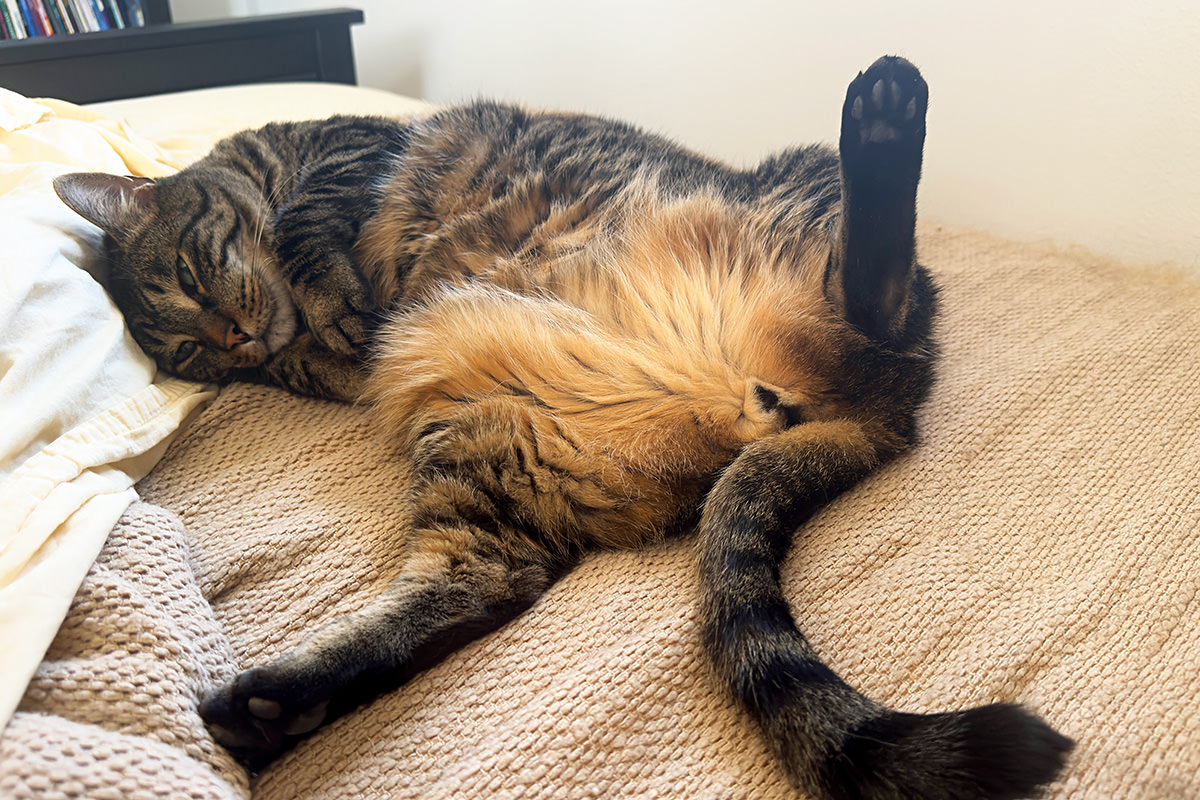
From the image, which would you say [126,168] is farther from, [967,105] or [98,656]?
[967,105]

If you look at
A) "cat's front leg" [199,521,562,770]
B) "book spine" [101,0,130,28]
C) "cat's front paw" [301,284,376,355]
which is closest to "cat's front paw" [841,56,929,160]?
"cat's front leg" [199,521,562,770]

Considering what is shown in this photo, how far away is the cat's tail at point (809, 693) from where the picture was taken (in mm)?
681

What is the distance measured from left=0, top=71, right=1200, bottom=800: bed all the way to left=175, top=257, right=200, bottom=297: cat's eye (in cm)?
14

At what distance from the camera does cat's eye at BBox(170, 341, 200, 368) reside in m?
1.36

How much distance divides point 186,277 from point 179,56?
4.89ft

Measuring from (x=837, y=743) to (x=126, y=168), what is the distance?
176cm

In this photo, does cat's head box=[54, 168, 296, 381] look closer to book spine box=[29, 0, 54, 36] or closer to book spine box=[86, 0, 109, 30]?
book spine box=[29, 0, 54, 36]

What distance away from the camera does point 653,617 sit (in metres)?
0.95

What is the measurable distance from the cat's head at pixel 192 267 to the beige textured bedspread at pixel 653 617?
6.6 inches

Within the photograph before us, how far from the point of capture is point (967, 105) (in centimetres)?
190

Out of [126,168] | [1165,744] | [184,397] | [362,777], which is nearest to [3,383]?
[184,397]

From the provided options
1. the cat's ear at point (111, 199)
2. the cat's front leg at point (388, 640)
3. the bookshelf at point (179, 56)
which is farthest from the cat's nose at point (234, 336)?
the bookshelf at point (179, 56)

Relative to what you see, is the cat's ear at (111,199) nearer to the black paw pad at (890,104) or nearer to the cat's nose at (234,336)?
the cat's nose at (234,336)

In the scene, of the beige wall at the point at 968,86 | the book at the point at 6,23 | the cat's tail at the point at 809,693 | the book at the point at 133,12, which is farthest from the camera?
the book at the point at 133,12
